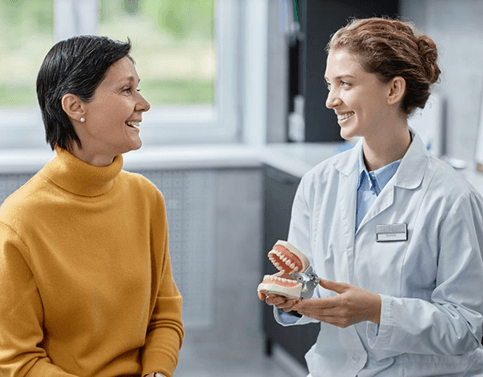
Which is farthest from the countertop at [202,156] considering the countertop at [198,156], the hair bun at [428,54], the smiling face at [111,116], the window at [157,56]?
the smiling face at [111,116]

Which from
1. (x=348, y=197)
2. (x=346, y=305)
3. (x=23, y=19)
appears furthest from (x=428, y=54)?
(x=23, y=19)

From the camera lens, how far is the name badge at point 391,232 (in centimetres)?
168

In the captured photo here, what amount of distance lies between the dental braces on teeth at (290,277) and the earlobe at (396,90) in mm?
367

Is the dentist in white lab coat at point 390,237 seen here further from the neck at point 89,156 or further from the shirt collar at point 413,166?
the neck at point 89,156

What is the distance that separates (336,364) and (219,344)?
2104 millimetres

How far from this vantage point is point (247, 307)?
12.6ft

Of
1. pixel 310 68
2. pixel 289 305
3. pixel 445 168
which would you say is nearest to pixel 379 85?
pixel 445 168

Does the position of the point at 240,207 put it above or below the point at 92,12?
below

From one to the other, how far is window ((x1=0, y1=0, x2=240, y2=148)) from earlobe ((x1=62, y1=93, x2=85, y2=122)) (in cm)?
217

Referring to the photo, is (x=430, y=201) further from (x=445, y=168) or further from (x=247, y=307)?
(x=247, y=307)

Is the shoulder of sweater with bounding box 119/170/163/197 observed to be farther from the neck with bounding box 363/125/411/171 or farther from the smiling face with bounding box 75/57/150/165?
the neck with bounding box 363/125/411/171

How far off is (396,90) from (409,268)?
1.18 ft

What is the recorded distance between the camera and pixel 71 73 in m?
1.60

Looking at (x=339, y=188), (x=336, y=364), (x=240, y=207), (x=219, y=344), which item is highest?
(x=339, y=188)
